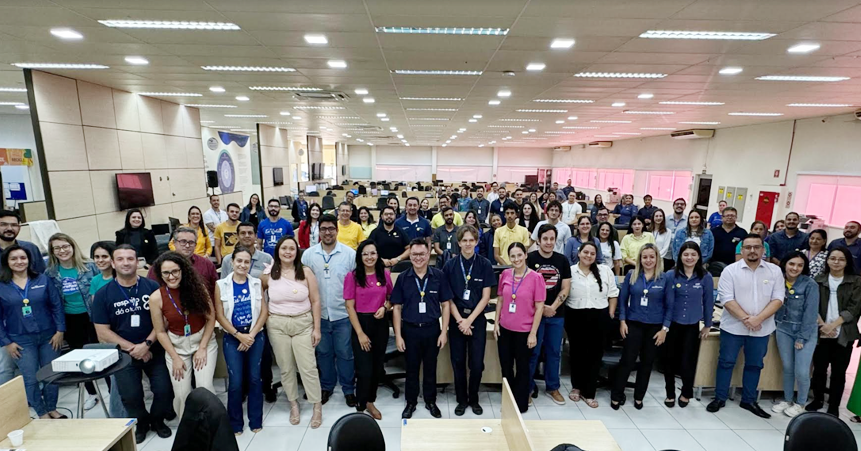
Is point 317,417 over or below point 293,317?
below

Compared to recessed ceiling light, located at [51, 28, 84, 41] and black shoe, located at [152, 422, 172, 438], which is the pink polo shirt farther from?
recessed ceiling light, located at [51, 28, 84, 41]

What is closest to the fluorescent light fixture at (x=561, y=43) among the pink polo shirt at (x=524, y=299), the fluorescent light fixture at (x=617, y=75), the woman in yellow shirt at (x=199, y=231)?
the fluorescent light fixture at (x=617, y=75)

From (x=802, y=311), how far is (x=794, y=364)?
1.94 feet

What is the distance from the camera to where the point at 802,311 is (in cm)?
362

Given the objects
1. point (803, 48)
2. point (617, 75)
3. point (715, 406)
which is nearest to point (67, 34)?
point (617, 75)

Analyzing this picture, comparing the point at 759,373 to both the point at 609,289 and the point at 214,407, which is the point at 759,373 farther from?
the point at 214,407

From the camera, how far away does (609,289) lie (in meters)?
3.77

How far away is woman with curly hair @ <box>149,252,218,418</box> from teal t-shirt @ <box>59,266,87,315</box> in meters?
1.21

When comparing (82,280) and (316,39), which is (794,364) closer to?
(316,39)

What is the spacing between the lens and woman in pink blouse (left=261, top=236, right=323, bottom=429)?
10.9 feet

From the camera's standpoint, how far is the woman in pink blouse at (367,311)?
11.2 ft

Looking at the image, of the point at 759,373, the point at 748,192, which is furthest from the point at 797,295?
the point at 748,192

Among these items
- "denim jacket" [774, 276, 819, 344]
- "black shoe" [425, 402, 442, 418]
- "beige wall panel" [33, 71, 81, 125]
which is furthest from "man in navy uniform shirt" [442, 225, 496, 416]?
"beige wall panel" [33, 71, 81, 125]

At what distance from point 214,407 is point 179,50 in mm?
4595
